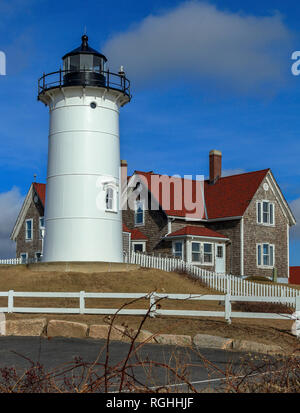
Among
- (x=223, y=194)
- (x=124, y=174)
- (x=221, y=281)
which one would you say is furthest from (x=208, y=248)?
(x=124, y=174)

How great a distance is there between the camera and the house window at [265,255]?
1553 inches

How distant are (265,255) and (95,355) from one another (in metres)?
29.7

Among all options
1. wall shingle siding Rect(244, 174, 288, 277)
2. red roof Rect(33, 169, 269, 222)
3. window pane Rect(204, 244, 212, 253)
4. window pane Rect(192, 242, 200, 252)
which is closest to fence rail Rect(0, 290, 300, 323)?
window pane Rect(192, 242, 200, 252)

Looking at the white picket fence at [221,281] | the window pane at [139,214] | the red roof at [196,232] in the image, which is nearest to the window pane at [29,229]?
the window pane at [139,214]

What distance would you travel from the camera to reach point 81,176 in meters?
29.5

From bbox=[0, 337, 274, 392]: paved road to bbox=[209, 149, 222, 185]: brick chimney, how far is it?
97.4ft

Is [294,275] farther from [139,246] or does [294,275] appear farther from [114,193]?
[114,193]

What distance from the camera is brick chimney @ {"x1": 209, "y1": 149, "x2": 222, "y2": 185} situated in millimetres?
42750

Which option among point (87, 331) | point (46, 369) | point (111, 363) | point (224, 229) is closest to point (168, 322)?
point (87, 331)

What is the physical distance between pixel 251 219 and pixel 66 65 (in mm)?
16134

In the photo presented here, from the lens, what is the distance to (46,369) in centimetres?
947

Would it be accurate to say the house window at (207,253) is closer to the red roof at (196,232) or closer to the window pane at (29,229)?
the red roof at (196,232)
